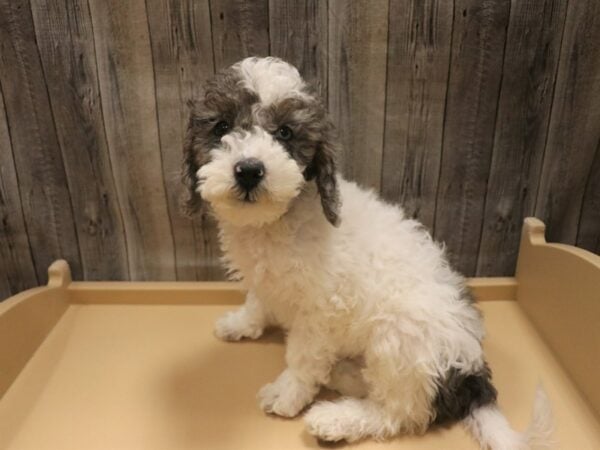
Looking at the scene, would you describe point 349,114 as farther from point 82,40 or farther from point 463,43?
point 82,40

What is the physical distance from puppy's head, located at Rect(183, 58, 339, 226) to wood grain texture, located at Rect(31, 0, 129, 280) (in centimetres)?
64

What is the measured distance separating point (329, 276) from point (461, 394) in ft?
1.60

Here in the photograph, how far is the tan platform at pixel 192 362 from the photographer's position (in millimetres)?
1532

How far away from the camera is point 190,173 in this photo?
4.82 ft

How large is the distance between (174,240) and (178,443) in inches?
33.2

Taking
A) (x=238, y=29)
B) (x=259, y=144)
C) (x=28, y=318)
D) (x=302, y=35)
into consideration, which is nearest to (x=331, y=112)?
(x=302, y=35)

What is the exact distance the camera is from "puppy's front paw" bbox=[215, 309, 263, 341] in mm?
1905

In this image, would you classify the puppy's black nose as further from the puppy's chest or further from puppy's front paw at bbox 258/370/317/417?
puppy's front paw at bbox 258/370/317/417

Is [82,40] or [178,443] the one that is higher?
[82,40]

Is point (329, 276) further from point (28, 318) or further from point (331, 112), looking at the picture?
point (28, 318)

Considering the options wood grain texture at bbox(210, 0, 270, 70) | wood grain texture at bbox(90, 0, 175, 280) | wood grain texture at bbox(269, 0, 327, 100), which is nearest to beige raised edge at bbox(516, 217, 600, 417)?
wood grain texture at bbox(269, 0, 327, 100)

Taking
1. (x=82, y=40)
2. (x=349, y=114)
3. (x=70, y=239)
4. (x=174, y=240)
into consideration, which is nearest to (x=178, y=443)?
(x=174, y=240)

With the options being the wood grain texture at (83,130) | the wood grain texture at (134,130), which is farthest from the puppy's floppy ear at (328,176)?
the wood grain texture at (83,130)

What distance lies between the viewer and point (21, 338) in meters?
1.79
